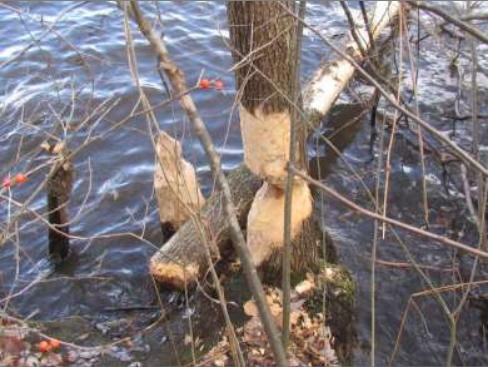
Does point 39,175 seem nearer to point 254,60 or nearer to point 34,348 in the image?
point 34,348

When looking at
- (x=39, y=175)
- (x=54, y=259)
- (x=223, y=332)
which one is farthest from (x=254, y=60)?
(x=39, y=175)

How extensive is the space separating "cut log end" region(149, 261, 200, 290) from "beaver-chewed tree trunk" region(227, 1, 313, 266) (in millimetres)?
537

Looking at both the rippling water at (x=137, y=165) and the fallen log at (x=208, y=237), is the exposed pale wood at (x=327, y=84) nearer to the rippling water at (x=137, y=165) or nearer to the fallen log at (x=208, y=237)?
the rippling water at (x=137, y=165)

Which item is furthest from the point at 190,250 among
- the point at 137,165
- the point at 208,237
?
the point at 137,165

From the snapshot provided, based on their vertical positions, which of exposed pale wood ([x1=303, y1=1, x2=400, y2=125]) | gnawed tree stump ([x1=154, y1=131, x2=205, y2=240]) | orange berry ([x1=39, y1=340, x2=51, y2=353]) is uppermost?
exposed pale wood ([x1=303, y1=1, x2=400, y2=125])

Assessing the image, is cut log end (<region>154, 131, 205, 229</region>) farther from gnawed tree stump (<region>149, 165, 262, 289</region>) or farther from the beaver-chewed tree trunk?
the beaver-chewed tree trunk

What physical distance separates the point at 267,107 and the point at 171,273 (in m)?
1.39

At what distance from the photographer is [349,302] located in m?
3.64

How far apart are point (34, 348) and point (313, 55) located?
4.62m

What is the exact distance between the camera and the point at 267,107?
3.05m

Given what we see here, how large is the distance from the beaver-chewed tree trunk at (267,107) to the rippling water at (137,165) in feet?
0.51

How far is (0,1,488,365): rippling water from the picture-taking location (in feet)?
13.0

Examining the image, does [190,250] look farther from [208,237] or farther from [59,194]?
[59,194]

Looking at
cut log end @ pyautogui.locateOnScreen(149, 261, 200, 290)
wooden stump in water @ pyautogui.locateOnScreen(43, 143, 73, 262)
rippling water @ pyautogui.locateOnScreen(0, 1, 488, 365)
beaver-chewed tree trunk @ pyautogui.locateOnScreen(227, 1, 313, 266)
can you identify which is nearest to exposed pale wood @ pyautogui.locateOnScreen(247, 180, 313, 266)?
beaver-chewed tree trunk @ pyautogui.locateOnScreen(227, 1, 313, 266)
